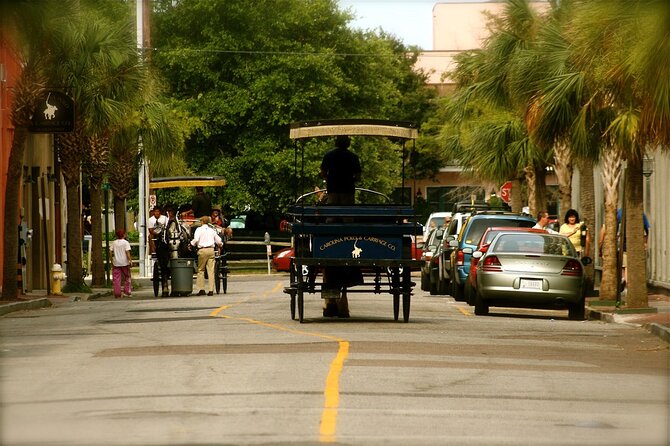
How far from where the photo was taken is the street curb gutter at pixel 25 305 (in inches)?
1099

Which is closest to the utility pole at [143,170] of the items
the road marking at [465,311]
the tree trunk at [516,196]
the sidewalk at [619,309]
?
the sidewalk at [619,309]

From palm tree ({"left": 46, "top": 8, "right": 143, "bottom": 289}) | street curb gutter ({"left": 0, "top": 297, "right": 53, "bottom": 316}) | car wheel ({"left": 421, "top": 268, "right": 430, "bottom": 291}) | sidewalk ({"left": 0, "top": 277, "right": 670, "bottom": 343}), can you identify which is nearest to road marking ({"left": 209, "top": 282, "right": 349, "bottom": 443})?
sidewalk ({"left": 0, "top": 277, "right": 670, "bottom": 343})

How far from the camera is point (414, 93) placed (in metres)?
90.0

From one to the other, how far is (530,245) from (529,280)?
961 mm

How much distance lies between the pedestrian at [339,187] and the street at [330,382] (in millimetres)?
574

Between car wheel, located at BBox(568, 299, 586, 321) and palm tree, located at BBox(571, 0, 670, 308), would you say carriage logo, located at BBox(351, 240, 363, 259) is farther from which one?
car wheel, located at BBox(568, 299, 586, 321)

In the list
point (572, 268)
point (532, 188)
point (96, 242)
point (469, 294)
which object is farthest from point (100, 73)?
point (532, 188)

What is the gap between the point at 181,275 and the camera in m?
33.8

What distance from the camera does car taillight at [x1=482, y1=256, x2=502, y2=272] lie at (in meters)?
25.3

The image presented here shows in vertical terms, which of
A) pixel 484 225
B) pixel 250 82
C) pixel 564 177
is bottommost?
pixel 484 225

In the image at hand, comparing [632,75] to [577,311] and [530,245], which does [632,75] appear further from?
[577,311]

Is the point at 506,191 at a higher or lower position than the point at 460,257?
higher

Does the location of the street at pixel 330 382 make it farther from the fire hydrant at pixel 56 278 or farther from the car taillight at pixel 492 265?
the fire hydrant at pixel 56 278

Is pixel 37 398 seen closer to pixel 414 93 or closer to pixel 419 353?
pixel 419 353
